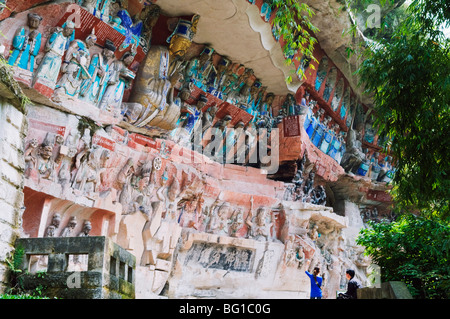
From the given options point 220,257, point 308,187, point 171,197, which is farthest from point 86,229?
point 308,187

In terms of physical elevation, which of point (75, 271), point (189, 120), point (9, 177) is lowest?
point (75, 271)

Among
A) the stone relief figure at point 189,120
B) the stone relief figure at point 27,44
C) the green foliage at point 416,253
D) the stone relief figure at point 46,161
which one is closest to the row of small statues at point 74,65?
the stone relief figure at point 27,44

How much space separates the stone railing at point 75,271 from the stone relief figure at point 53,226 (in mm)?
4381

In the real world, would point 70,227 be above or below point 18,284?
above

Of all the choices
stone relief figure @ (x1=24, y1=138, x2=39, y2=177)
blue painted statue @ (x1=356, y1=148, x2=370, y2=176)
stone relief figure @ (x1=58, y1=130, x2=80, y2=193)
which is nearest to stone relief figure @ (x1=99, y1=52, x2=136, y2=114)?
stone relief figure @ (x1=58, y1=130, x2=80, y2=193)

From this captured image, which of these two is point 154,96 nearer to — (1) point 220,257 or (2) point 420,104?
(1) point 220,257

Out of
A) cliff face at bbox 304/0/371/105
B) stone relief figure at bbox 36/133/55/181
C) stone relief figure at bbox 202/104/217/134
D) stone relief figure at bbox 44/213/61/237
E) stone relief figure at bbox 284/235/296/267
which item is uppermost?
cliff face at bbox 304/0/371/105

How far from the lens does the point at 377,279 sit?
26.8ft

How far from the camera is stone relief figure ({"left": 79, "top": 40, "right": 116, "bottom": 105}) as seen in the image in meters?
10.8

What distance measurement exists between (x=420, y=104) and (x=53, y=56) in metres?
7.04

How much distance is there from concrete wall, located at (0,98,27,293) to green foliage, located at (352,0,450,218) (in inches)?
194

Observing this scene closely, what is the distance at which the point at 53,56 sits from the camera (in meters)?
9.99

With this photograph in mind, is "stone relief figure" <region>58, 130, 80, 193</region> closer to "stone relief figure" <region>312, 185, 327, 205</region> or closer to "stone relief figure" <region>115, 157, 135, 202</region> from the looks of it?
"stone relief figure" <region>115, 157, 135, 202</region>

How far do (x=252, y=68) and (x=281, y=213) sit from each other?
4.67 metres
